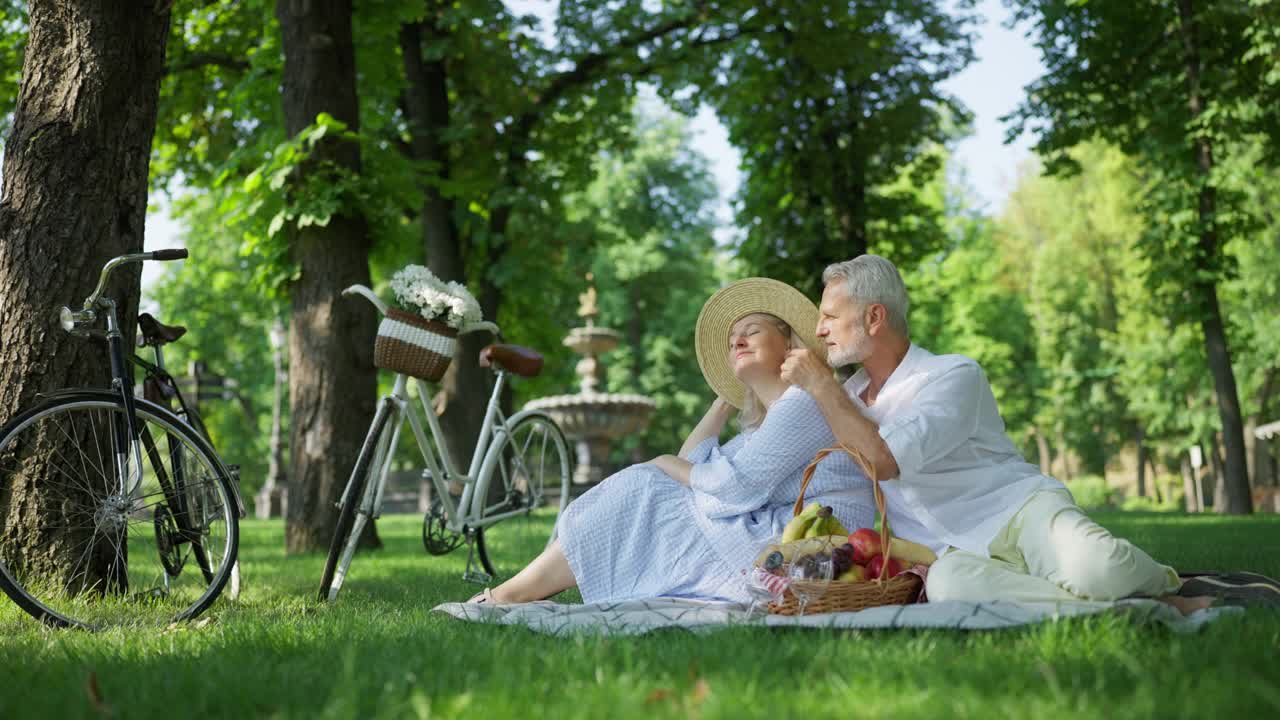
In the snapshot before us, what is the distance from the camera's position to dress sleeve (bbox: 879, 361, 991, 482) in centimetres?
421

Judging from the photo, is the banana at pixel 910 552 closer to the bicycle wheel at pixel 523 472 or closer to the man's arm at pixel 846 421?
the man's arm at pixel 846 421

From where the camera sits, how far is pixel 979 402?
442 centimetres

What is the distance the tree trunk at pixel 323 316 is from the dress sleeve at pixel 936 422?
6.56 metres

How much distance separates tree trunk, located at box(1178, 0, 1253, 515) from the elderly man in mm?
12360

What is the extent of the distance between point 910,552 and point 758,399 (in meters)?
1.13

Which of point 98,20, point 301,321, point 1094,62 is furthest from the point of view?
point 1094,62

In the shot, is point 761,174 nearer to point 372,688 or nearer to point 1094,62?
point 1094,62

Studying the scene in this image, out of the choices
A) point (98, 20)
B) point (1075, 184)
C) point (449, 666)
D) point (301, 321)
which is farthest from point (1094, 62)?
point (1075, 184)

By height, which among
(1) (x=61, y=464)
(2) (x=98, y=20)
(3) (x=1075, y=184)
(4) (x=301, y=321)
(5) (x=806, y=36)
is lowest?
(1) (x=61, y=464)

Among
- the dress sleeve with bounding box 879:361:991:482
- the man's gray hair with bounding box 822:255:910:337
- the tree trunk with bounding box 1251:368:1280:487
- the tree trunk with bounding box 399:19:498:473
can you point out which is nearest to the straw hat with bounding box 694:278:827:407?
the man's gray hair with bounding box 822:255:910:337

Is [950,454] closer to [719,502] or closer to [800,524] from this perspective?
[800,524]

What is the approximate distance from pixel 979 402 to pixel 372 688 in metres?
2.57

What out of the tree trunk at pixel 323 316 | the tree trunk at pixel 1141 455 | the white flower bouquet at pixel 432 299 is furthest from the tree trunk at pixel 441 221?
the tree trunk at pixel 1141 455

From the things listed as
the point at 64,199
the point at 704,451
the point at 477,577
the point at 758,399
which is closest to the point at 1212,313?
the point at 477,577
